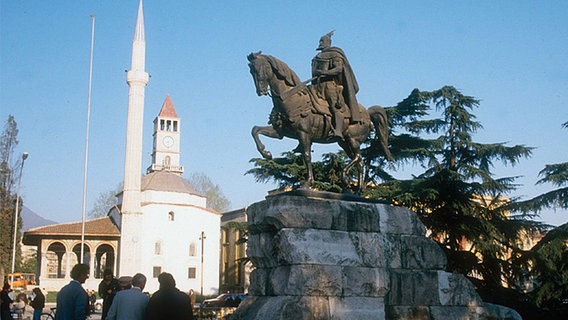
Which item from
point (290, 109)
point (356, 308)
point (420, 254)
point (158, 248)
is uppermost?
point (290, 109)

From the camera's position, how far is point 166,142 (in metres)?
76.6

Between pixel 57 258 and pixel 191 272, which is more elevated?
pixel 57 258

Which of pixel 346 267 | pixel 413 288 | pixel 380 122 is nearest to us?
pixel 346 267

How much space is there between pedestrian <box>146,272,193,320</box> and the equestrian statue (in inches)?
145

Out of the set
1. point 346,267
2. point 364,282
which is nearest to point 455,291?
point 364,282

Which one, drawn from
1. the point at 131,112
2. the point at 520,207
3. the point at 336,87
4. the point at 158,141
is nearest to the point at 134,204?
the point at 131,112

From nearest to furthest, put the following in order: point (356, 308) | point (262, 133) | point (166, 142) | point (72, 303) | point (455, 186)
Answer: point (72, 303) → point (356, 308) → point (262, 133) → point (455, 186) → point (166, 142)

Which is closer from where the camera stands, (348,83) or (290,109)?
(290,109)

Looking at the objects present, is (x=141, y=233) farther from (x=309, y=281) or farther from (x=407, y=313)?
(x=309, y=281)

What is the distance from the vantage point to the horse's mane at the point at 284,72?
9.46 metres

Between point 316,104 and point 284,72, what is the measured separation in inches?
29.4

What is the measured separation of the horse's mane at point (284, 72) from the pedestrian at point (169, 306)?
4.42 meters

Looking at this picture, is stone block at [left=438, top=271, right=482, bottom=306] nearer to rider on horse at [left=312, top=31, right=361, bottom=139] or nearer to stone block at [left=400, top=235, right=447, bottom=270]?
stone block at [left=400, top=235, right=447, bottom=270]

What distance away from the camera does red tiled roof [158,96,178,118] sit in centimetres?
7848
